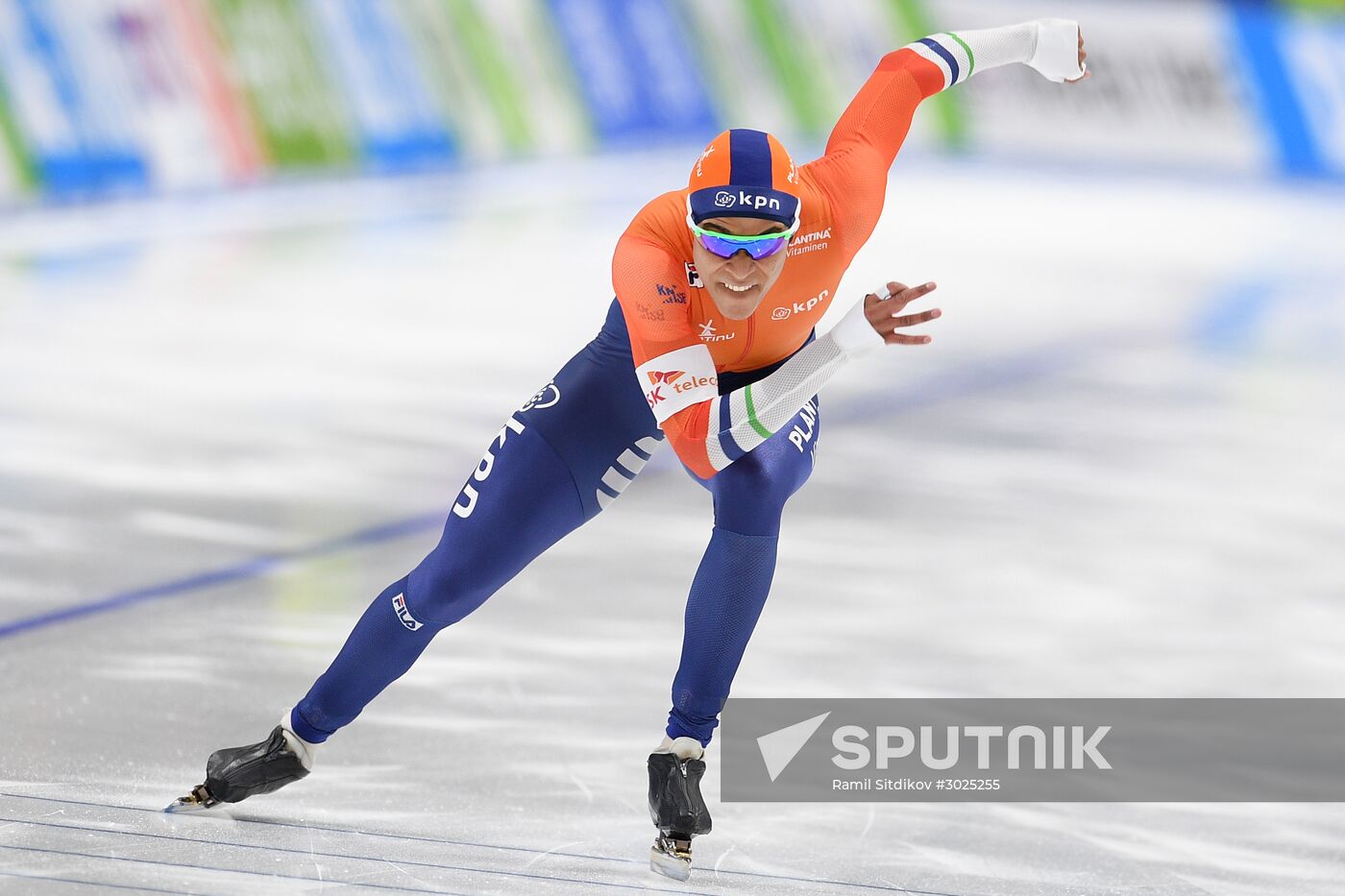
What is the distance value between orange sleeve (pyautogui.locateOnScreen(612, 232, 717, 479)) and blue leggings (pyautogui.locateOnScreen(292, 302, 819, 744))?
0.14m

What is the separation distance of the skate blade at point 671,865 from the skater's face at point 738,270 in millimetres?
929

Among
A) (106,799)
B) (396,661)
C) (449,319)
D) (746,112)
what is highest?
(746,112)

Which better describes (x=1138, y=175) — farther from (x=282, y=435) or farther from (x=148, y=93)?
(x=282, y=435)

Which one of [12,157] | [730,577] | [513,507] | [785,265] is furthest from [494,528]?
[12,157]

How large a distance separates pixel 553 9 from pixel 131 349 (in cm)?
800

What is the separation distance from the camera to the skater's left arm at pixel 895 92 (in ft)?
11.6

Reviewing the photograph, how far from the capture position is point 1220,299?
10.2 metres

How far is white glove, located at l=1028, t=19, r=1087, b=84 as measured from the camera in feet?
12.8

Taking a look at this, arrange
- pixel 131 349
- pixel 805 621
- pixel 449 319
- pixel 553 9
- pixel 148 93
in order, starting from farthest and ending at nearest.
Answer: pixel 553 9, pixel 148 93, pixel 449 319, pixel 131 349, pixel 805 621

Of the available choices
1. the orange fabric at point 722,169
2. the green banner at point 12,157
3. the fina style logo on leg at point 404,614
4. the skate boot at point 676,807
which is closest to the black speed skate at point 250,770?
the fina style logo on leg at point 404,614

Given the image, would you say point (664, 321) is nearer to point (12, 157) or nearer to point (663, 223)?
point (663, 223)

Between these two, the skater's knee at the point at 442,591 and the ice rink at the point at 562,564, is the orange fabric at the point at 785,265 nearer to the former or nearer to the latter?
the skater's knee at the point at 442,591

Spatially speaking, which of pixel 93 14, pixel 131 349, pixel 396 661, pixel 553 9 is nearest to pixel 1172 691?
pixel 396 661

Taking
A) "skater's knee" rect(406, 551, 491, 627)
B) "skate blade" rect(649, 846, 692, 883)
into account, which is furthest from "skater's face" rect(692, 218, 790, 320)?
"skate blade" rect(649, 846, 692, 883)
